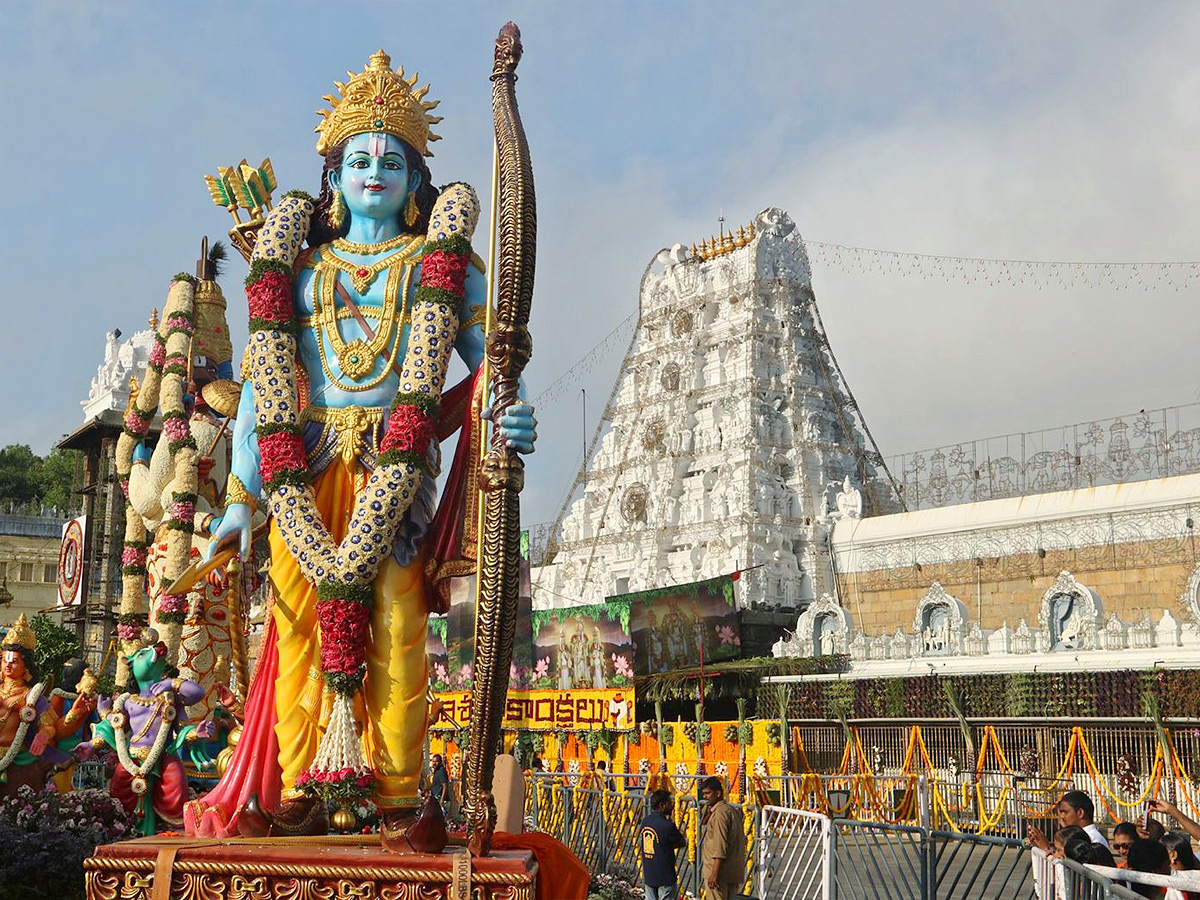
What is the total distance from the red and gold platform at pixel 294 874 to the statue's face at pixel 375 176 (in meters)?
3.40

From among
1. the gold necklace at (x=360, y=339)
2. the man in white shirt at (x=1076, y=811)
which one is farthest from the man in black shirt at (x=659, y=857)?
the gold necklace at (x=360, y=339)

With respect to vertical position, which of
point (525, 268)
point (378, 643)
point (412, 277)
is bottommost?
point (378, 643)

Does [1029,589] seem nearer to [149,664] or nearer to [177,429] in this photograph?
[177,429]

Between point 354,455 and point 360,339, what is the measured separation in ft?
2.00

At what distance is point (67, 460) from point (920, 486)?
37.8 meters

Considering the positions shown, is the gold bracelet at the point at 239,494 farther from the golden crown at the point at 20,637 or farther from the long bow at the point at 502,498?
the golden crown at the point at 20,637

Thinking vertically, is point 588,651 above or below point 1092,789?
above

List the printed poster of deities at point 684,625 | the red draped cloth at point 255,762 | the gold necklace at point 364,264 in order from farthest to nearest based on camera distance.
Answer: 1. the printed poster of deities at point 684,625
2. the gold necklace at point 364,264
3. the red draped cloth at point 255,762

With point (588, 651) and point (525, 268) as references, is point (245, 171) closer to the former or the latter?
point (525, 268)

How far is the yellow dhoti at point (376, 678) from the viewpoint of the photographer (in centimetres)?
598

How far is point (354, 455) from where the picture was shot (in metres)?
6.43

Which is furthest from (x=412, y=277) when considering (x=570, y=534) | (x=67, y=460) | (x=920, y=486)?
(x=67, y=460)

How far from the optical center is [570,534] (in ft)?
134

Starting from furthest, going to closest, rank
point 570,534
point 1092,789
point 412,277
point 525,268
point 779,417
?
point 570,534
point 779,417
point 1092,789
point 412,277
point 525,268
